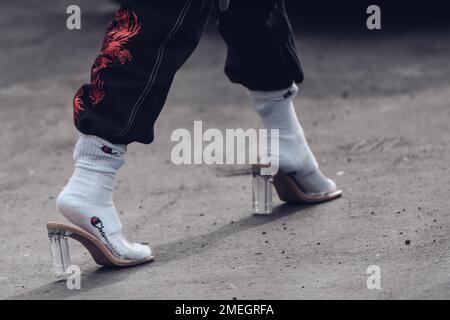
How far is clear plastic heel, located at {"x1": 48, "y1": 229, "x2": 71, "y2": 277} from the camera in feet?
7.98

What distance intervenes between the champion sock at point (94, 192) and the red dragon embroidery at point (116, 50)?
114 mm

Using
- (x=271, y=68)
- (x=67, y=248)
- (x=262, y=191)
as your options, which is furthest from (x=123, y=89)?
(x=262, y=191)

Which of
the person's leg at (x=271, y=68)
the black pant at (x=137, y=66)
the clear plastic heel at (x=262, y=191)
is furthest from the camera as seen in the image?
the clear plastic heel at (x=262, y=191)

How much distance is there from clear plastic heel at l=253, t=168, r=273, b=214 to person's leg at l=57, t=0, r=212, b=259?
638mm

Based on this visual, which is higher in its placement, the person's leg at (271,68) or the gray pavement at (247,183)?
the person's leg at (271,68)

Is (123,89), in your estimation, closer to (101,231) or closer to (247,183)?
(101,231)

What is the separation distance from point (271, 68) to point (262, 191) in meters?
0.39

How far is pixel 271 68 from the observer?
9.68ft

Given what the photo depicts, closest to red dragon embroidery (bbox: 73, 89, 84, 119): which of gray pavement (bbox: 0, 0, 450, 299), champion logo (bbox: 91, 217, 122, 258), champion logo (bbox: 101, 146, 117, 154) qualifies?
champion logo (bbox: 101, 146, 117, 154)

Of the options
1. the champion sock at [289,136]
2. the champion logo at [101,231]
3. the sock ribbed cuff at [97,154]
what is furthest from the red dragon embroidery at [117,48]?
the champion sock at [289,136]

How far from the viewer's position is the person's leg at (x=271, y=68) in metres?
2.87

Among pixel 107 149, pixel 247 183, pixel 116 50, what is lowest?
pixel 247 183

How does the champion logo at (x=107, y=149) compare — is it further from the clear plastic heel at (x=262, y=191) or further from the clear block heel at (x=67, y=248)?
the clear plastic heel at (x=262, y=191)

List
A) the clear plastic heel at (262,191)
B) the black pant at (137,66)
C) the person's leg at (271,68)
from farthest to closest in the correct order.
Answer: the clear plastic heel at (262,191), the person's leg at (271,68), the black pant at (137,66)
